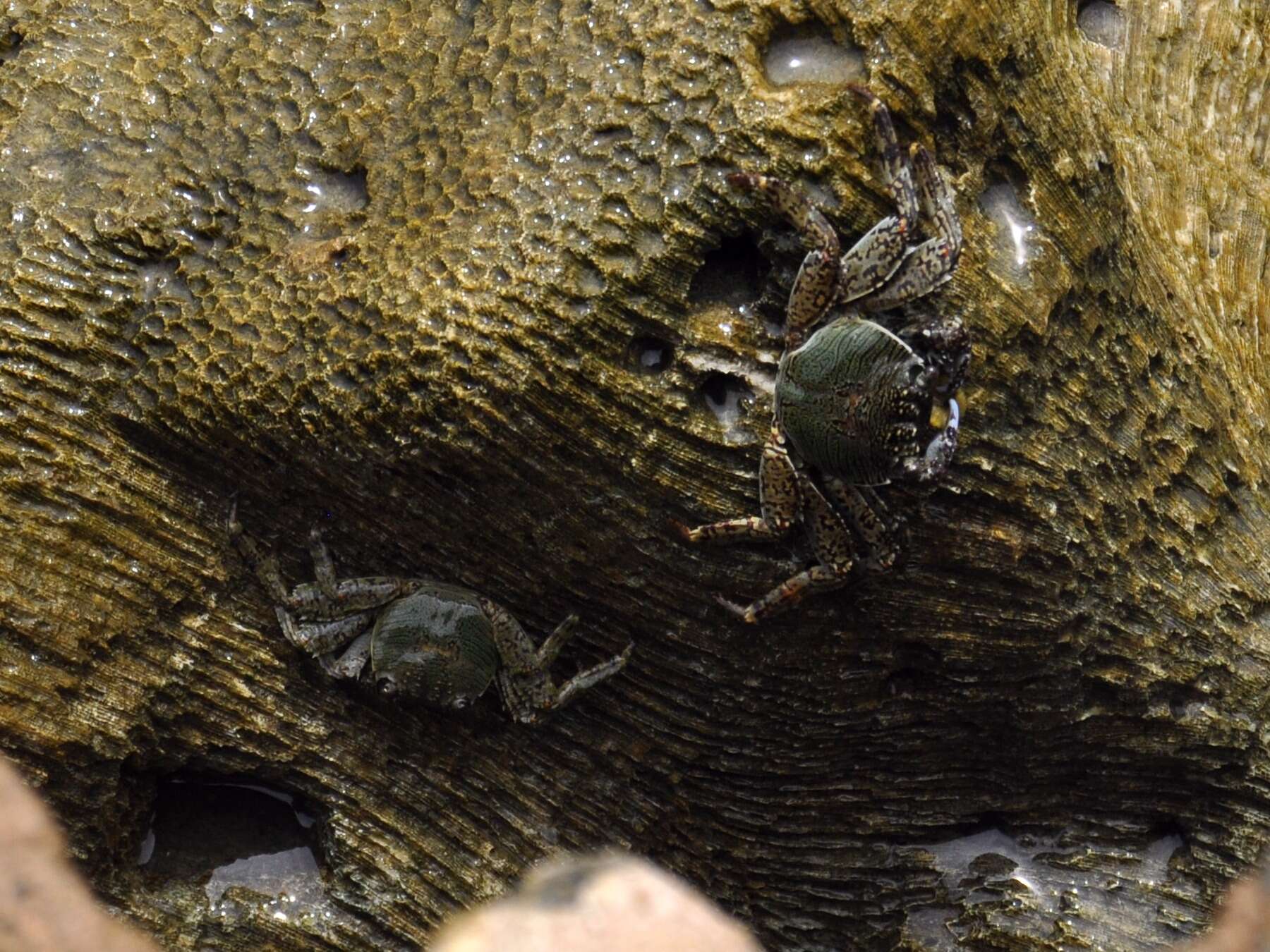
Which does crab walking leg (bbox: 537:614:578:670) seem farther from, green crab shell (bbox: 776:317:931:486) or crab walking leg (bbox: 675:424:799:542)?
green crab shell (bbox: 776:317:931:486)

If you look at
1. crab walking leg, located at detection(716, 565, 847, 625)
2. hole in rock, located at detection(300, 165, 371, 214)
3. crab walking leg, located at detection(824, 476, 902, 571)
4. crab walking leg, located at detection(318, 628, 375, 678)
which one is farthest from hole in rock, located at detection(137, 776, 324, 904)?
crab walking leg, located at detection(824, 476, 902, 571)

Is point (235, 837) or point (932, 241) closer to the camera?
point (932, 241)

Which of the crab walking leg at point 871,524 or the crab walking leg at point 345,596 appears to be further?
the crab walking leg at point 345,596

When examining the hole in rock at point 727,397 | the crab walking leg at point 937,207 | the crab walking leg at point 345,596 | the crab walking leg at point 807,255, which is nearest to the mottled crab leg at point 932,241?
the crab walking leg at point 937,207

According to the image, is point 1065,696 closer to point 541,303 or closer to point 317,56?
point 541,303

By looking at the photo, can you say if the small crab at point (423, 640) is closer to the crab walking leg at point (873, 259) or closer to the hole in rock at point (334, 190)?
the hole in rock at point (334, 190)

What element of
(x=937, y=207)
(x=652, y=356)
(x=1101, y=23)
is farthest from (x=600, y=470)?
(x=1101, y=23)

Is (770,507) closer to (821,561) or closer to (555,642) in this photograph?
(821,561)
